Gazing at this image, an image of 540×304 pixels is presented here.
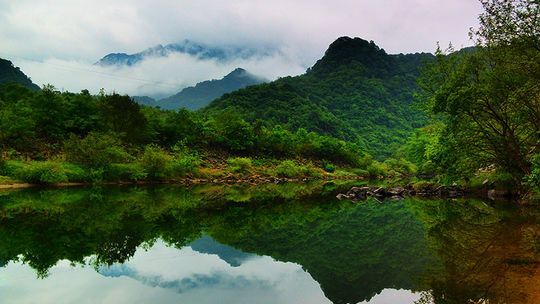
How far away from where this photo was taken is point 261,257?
14141mm

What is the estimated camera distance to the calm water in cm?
984

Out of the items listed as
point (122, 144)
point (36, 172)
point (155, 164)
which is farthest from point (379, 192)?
point (122, 144)

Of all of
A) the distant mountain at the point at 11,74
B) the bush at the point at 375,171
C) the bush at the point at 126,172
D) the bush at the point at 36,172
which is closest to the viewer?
the bush at the point at 36,172

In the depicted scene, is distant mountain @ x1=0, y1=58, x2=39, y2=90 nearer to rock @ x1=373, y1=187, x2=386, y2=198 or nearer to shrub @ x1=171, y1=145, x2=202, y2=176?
shrub @ x1=171, y1=145, x2=202, y2=176

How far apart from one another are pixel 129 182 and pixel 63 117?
52.8 ft

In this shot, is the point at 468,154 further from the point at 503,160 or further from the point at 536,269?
the point at 536,269

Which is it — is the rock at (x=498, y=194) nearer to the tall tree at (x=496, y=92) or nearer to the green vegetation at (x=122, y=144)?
the tall tree at (x=496, y=92)

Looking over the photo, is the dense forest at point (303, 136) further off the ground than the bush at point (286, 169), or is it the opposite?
the dense forest at point (303, 136)

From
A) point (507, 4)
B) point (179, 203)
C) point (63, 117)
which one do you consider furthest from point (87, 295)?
point (63, 117)

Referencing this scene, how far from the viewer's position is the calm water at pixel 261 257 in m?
9.84

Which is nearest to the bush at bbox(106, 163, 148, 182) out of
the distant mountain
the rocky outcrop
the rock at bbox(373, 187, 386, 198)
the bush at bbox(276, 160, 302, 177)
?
the rocky outcrop

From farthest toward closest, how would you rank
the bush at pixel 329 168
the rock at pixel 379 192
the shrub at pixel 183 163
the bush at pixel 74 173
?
the bush at pixel 329 168
the shrub at pixel 183 163
the bush at pixel 74 173
the rock at pixel 379 192

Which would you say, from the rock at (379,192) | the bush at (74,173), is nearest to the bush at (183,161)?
the bush at (74,173)

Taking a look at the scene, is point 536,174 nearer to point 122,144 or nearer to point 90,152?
point 90,152
